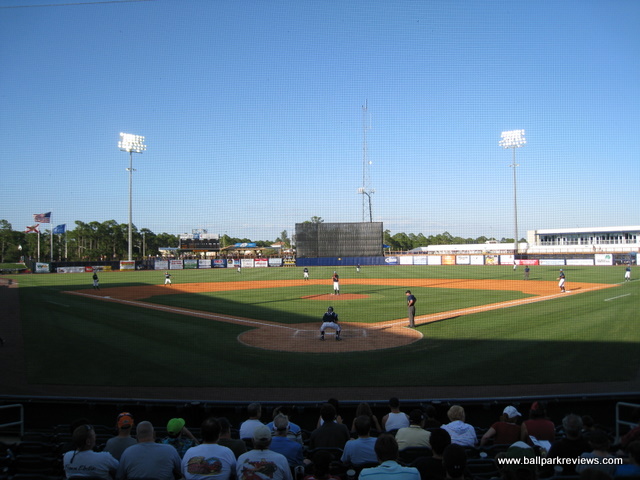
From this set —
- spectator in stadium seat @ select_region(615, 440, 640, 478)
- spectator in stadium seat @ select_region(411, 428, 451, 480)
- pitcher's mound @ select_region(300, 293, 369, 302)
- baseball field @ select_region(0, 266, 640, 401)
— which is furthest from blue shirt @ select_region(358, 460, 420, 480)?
pitcher's mound @ select_region(300, 293, 369, 302)

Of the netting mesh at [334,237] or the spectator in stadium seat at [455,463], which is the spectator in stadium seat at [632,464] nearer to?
the spectator in stadium seat at [455,463]

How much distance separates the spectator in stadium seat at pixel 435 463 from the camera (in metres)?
3.02

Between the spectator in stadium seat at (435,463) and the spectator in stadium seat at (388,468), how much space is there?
0.55 ft

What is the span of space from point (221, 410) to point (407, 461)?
314 cm

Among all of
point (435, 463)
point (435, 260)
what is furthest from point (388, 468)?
point (435, 260)

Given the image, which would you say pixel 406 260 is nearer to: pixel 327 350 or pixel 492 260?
pixel 492 260

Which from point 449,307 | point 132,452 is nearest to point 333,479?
point 132,452

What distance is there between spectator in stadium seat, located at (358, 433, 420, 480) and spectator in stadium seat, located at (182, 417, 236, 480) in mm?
1059

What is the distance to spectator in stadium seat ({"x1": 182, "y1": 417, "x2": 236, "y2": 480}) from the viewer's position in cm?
320

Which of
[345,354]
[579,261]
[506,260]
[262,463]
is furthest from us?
[506,260]

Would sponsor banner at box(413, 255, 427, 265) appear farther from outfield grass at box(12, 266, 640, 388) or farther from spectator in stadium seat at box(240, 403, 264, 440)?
spectator in stadium seat at box(240, 403, 264, 440)

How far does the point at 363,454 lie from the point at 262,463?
937 millimetres

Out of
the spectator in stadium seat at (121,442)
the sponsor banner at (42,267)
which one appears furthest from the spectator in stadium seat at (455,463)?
the sponsor banner at (42,267)

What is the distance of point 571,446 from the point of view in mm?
3479
